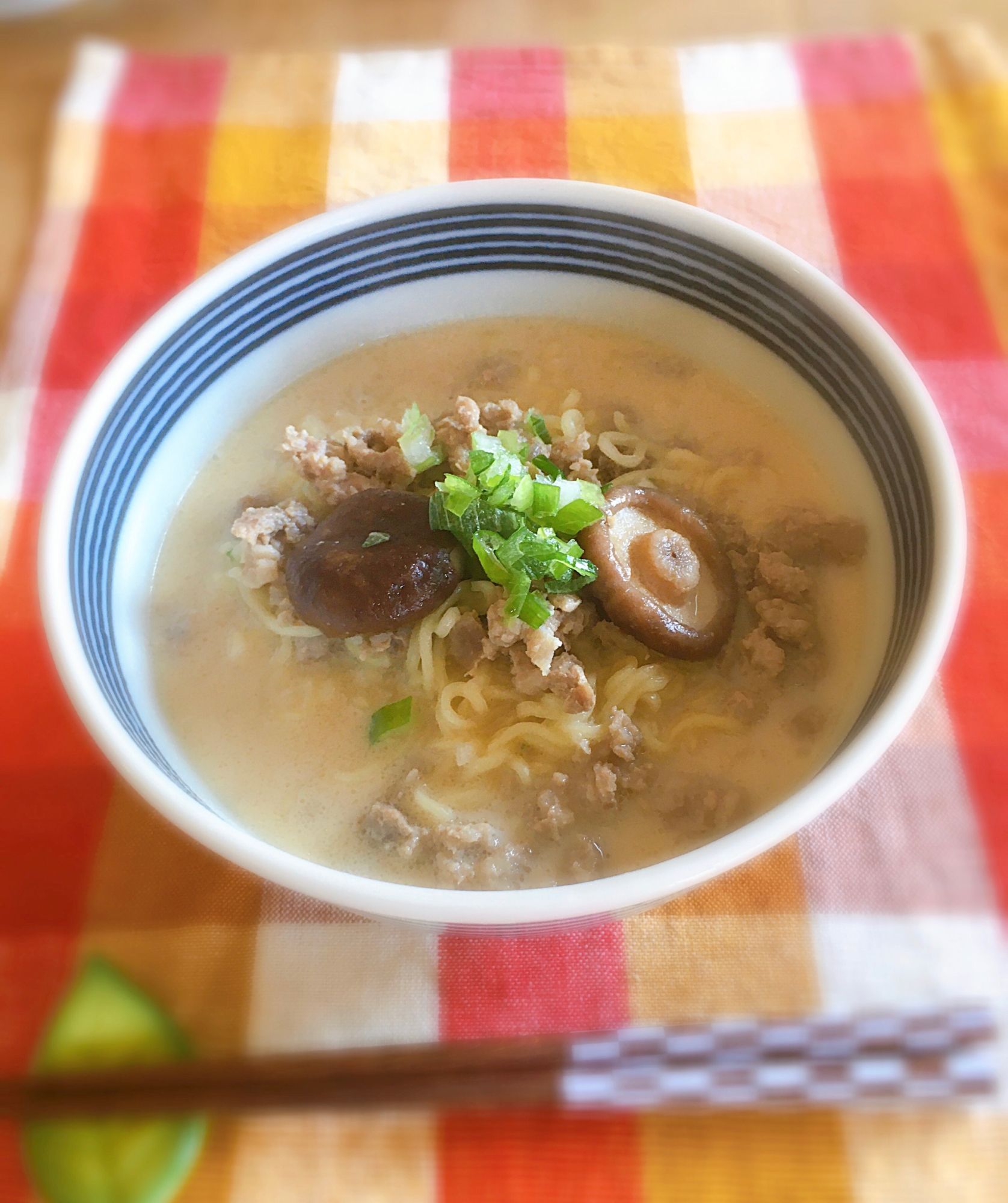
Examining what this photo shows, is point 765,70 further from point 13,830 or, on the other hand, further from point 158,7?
point 13,830

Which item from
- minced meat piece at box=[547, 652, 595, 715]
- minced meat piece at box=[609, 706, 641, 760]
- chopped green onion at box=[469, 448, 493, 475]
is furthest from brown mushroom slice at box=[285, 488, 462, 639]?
minced meat piece at box=[609, 706, 641, 760]

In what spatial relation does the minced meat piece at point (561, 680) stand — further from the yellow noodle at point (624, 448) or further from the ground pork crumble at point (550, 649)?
the yellow noodle at point (624, 448)

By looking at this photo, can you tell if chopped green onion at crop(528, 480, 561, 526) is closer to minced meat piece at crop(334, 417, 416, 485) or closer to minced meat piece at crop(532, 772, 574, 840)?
minced meat piece at crop(334, 417, 416, 485)

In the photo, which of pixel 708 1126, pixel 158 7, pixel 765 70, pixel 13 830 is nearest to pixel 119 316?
pixel 13 830

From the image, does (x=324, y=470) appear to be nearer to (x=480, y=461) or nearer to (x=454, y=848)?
(x=480, y=461)

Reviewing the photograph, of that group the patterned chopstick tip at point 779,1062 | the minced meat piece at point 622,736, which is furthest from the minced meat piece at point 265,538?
the patterned chopstick tip at point 779,1062

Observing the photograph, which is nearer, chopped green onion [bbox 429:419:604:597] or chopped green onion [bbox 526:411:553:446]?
chopped green onion [bbox 429:419:604:597]

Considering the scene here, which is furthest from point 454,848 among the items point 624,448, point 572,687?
point 624,448
